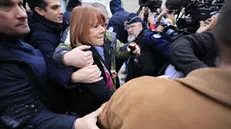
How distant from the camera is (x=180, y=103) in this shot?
19.5 inches

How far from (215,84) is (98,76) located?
27.2 inches

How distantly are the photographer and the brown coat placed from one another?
0.71m

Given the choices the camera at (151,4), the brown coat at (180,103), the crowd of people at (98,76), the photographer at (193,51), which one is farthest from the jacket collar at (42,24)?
the camera at (151,4)

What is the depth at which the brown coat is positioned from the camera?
467 millimetres

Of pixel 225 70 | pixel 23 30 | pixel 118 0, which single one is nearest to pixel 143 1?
pixel 118 0

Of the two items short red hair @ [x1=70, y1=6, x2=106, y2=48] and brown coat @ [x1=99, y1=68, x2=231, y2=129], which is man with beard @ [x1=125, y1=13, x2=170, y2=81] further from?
brown coat @ [x1=99, y1=68, x2=231, y2=129]

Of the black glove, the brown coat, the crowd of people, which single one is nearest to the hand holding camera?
the crowd of people

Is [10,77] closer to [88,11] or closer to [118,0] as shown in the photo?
[88,11]

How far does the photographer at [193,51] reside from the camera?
1.21 meters

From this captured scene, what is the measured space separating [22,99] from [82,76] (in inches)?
11.8

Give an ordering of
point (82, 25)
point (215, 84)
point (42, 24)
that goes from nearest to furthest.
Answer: point (215, 84)
point (82, 25)
point (42, 24)

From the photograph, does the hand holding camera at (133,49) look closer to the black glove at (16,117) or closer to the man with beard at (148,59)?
the man with beard at (148,59)

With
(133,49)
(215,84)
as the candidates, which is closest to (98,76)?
(133,49)

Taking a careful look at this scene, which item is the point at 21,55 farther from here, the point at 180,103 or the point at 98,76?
the point at 180,103
